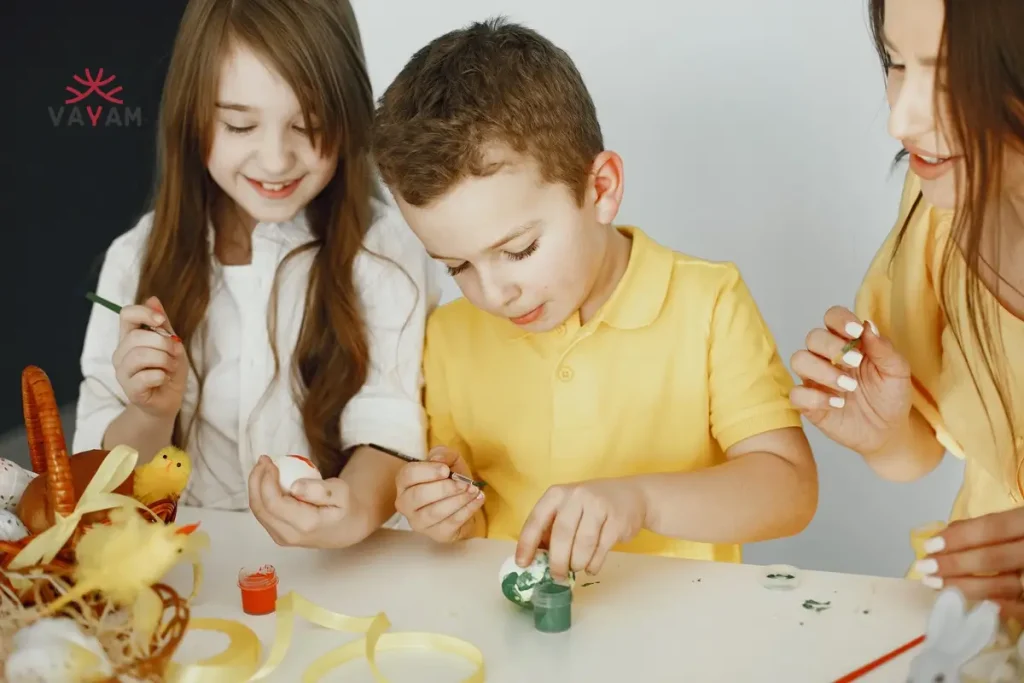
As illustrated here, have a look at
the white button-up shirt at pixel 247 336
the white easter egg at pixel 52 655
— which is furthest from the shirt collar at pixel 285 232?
the white easter egg at pixel 52 655

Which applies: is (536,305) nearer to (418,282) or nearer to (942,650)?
(418,282)

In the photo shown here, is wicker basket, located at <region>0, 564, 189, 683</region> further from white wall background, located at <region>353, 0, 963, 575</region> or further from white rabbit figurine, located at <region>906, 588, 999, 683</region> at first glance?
white wall background, located at <region>353, 0, 963, 575</region>

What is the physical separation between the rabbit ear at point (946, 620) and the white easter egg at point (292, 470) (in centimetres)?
59

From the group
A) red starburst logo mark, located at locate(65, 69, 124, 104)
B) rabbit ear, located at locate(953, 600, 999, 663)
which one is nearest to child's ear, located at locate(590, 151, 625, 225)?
rabbit ear, located at locate(953, 600, 999, 663)

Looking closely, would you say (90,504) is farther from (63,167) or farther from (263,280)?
(63,167)

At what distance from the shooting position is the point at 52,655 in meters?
0.69

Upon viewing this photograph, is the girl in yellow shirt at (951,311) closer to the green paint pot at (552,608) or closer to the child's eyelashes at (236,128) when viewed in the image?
the green paint pot at (552,608)

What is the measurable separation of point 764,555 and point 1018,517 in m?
1.00

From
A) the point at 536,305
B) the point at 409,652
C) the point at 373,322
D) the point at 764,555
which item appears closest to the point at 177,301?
the point at 373,322

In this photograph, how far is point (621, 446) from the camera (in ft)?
4.02

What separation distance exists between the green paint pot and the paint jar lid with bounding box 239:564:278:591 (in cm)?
23

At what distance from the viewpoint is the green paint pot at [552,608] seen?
83 cm

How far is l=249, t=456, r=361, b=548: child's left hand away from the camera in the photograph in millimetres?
982

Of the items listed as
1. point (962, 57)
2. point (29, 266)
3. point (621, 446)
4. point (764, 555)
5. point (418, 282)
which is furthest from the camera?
point (29, 266)
